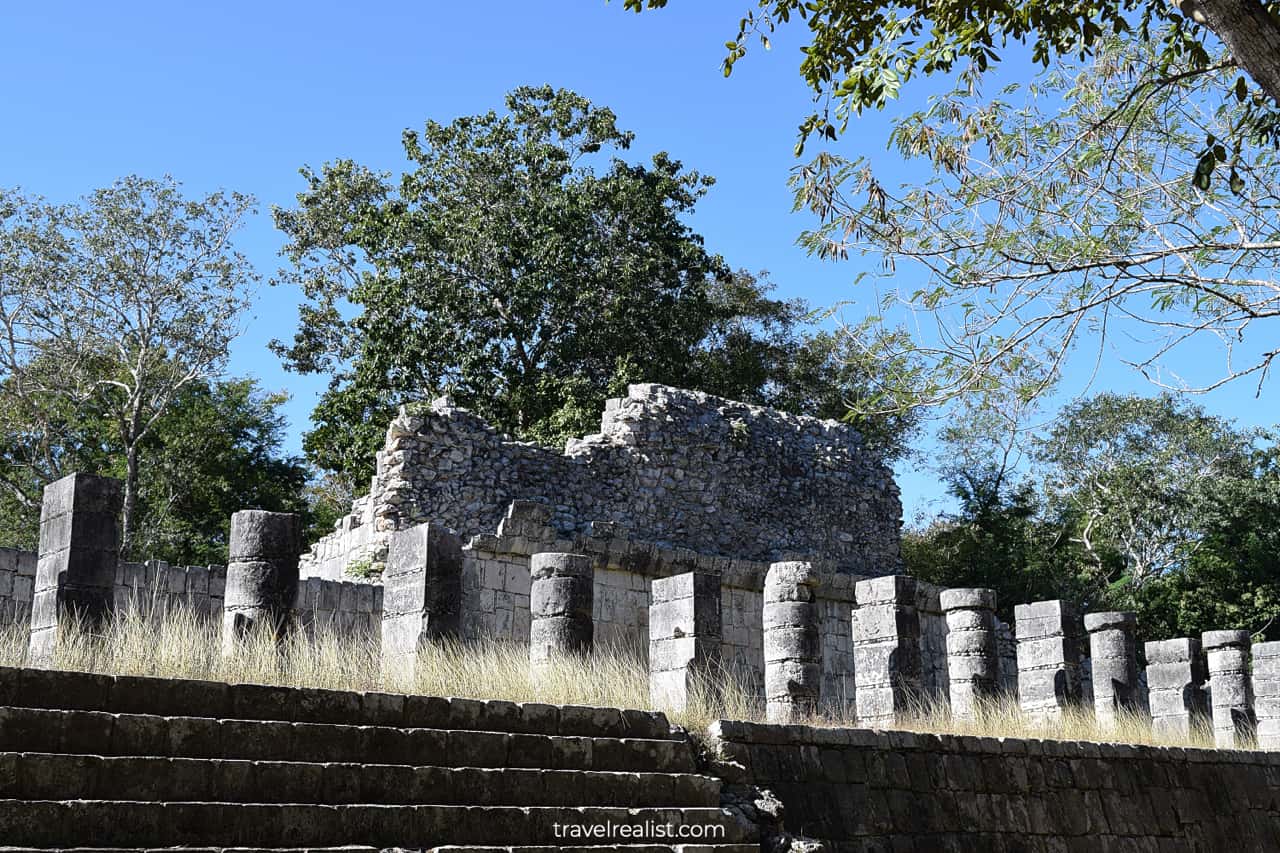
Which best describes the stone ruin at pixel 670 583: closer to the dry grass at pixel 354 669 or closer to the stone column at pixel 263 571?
the stone column at pixel 263 571

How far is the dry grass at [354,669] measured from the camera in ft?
22.9

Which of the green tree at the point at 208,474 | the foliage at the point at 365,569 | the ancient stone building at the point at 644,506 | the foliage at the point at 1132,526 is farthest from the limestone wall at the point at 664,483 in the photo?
the green tree at the point at 208,474

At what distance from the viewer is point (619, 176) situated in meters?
26.0

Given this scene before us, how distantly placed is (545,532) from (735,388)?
13.2 m

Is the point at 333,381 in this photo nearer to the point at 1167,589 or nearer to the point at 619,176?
the point at 619,176

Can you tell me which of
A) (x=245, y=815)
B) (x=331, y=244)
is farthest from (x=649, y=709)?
(x=331, y=244)

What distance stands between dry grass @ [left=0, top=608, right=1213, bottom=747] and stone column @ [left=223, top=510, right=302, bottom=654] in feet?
1.16

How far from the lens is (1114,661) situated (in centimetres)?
1505

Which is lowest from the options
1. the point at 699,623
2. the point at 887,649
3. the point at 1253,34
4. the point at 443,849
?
the point at 443,849

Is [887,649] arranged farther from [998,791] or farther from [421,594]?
[421,594]

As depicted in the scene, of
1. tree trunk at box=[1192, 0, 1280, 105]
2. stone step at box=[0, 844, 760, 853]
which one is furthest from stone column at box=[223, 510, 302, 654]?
tree trunk at box=[1192, 0, 1280, 105]

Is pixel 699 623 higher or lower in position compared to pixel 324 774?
higher

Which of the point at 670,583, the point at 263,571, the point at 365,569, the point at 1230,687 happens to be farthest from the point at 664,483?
the point at 263,571

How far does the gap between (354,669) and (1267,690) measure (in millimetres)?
11275
